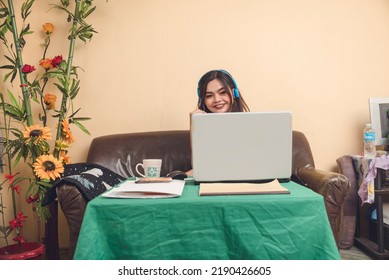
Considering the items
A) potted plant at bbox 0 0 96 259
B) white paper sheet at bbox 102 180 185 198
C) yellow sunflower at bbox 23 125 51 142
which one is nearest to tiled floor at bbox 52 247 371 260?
potted plant at bbox 0 0 96 259

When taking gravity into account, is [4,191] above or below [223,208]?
below

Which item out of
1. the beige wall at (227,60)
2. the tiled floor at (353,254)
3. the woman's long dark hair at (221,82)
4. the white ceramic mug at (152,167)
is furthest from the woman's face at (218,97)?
the tiled floor at (353,254)

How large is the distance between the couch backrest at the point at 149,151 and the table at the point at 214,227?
1.35 m

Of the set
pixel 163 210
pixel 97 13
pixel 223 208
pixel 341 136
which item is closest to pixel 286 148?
pixel 223 208

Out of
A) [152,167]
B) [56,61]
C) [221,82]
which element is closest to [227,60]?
[221,82]

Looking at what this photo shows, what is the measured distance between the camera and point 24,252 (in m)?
1.95

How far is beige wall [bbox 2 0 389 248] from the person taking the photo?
252cm

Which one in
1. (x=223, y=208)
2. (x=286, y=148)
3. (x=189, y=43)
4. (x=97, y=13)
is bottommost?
(x=223, y=208)

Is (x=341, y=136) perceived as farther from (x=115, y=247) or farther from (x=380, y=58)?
(x=115, y=247)

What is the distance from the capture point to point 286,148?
3.31 ft

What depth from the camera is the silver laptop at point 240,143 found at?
99 cm

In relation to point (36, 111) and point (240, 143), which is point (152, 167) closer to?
point (240, 143)

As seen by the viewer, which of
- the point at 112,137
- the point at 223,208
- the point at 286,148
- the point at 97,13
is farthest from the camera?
the point at 97,13
